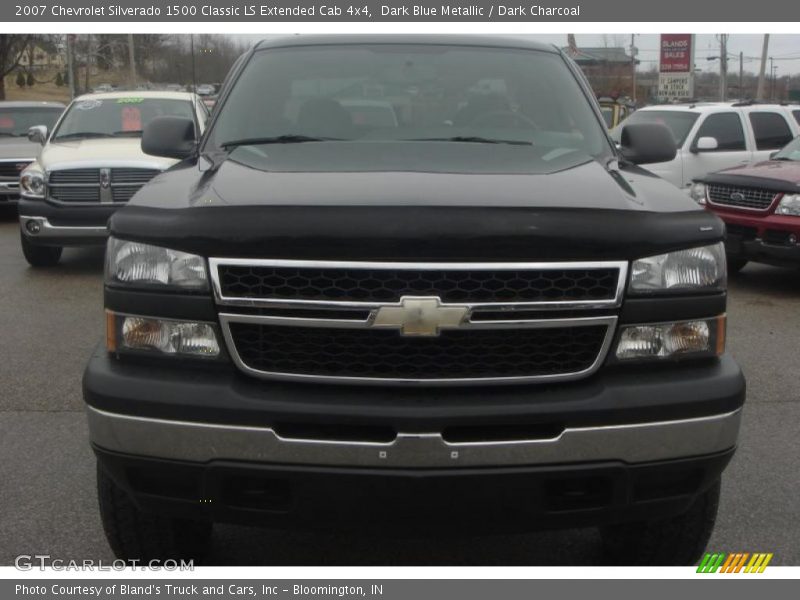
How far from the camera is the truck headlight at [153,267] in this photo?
2891 mm

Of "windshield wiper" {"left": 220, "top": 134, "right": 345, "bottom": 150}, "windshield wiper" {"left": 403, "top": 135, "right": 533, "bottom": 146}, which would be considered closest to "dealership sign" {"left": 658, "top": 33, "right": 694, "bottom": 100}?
"windshield wiper" {"left": 403, "top": 135, "right": 533, "bottom": 146}

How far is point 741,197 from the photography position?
973 cm

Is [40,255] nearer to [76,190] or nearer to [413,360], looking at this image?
[76,190]

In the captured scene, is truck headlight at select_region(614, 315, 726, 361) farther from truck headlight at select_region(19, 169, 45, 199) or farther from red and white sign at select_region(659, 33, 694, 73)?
red and white sign at select_region(659, 33, 694, 73)

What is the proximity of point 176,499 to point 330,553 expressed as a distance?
36.6 inches

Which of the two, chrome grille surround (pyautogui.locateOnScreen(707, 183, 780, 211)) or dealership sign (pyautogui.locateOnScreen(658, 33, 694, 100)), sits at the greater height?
chrome grille surround (pyautogui.locateOnScreen(707, 183, 780, 211))

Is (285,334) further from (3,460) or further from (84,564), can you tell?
(3,460)

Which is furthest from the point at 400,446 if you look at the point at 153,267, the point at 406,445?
the point at 153,267

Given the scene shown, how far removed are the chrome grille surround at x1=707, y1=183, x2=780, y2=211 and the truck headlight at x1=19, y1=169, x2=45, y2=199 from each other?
6615 millimetres

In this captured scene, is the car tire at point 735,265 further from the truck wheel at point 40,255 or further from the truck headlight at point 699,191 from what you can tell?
the truck wheel at point 40,255

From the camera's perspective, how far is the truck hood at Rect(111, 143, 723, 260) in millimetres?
2816

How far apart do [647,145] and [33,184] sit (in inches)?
287

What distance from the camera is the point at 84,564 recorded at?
11.7 ft
